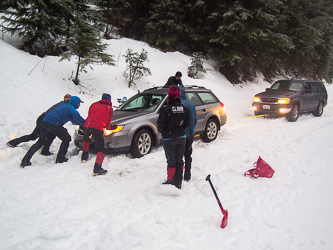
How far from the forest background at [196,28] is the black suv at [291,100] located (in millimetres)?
5379

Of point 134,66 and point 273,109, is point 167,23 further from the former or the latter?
point 273,109

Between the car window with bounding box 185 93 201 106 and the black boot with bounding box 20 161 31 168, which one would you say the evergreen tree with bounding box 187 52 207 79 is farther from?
the black boot with bounding box 20 161 31 168

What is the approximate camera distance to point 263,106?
34.0 ft

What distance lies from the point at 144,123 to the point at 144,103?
1002 mm

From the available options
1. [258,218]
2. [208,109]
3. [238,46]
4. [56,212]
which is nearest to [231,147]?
[208,109]

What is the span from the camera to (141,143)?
563 cm

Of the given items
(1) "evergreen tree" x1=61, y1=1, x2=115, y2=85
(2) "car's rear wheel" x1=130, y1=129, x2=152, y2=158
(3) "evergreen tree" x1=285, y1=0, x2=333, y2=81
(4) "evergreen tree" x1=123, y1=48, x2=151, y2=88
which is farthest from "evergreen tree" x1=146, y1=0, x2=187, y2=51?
(2) "car's rear wheel" x1=130, y1=129, x2=152, y2=158

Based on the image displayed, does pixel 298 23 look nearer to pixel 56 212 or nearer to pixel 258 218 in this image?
pixel 258 218

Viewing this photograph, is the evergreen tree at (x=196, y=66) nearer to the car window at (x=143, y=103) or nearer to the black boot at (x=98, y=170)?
the car window at (x=143, y=103)

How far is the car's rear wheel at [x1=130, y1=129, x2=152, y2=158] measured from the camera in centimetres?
546

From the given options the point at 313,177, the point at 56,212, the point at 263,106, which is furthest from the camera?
the point at 263,106

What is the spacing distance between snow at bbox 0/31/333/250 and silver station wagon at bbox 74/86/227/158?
0.34 metres

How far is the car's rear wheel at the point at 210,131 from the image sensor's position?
7152 mm

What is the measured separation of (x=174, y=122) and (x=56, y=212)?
230 cm
